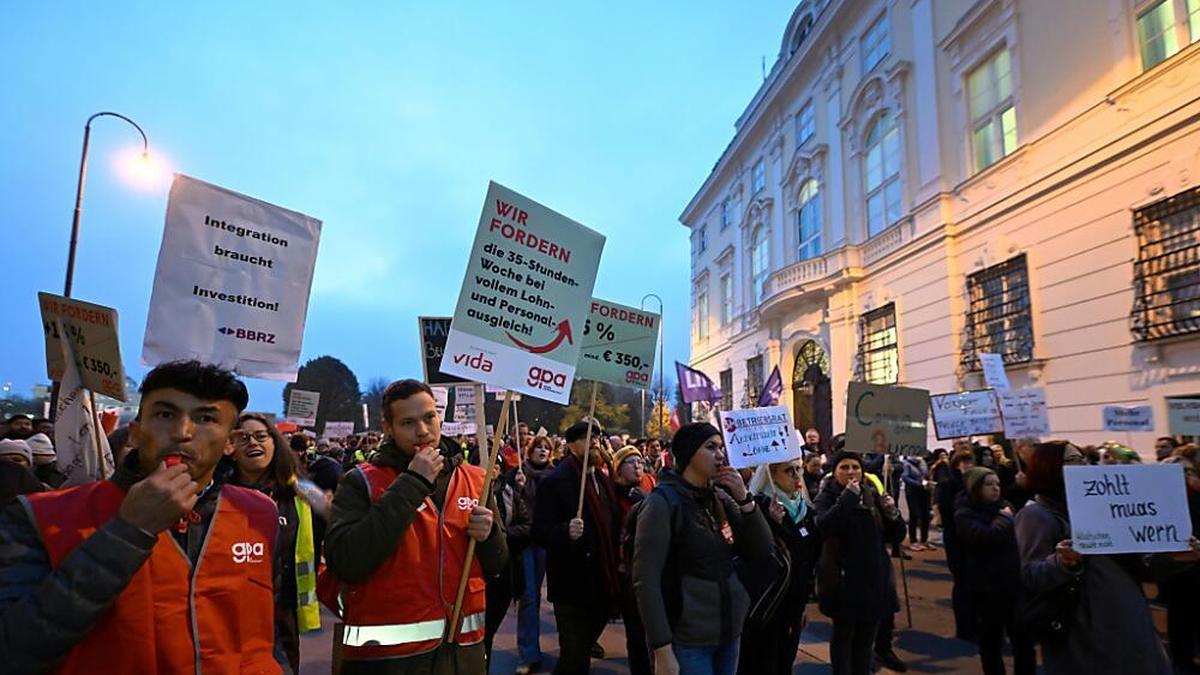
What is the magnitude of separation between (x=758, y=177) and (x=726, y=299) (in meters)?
6.99

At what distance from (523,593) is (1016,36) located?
15038 mm

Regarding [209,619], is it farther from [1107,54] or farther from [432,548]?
[1107,54]

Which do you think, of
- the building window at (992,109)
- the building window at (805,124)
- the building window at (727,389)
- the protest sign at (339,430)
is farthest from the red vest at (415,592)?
the building window at (727,389)

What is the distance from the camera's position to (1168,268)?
423 inches

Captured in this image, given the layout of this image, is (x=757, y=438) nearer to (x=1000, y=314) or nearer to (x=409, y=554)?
(x=409, y=554)

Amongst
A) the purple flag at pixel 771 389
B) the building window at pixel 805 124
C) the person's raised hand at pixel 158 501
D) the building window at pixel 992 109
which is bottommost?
the person's raised hand at pixel 158 501

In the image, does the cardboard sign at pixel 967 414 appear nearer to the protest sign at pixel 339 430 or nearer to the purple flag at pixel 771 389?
the purple flag at pixel 771 389

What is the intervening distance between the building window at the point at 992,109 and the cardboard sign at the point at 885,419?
34.9 feet

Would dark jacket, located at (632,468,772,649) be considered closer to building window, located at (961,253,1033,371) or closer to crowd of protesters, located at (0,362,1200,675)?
crowd of protesters, located at (0,362,1200,675)

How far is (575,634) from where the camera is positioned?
473 cm

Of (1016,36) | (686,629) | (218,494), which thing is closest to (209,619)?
(218,494)

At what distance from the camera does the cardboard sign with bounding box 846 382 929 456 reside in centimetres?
650

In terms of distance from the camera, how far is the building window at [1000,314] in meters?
14.2

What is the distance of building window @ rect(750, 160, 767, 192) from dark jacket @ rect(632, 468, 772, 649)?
1074 inches
